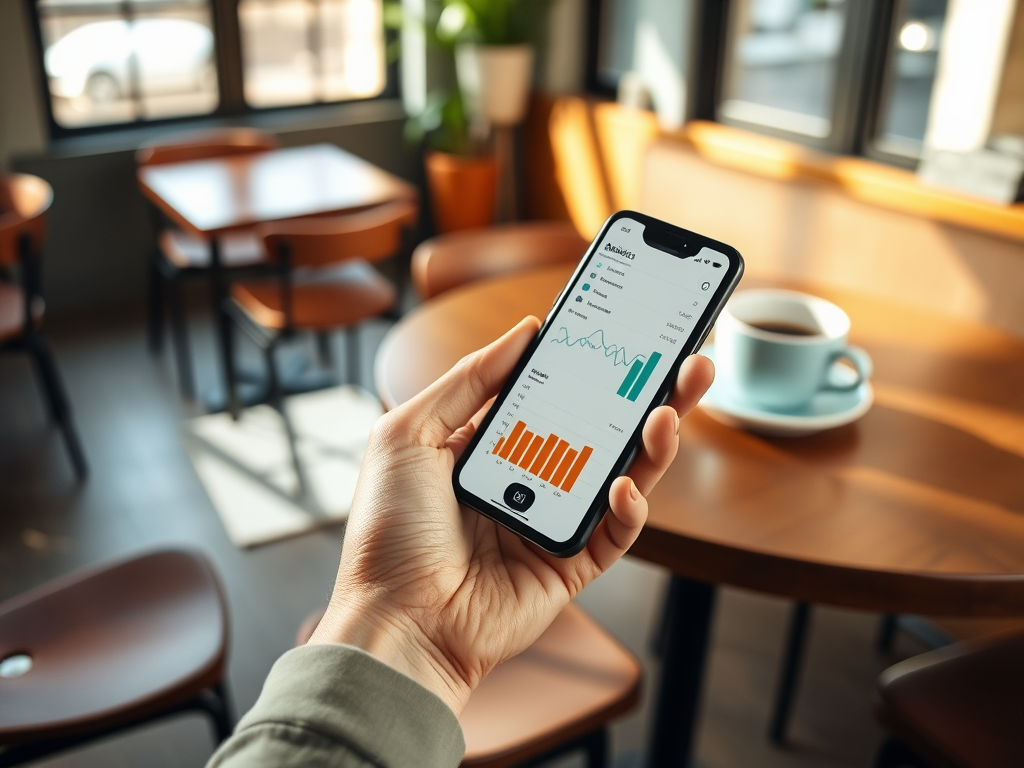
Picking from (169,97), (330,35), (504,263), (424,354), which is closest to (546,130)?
(330,35)

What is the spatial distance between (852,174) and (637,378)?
229 cm

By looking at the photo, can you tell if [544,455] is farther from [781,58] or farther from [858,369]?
[781,58]

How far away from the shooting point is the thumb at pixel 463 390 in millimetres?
854

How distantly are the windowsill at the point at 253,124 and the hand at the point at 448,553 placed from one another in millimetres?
3439

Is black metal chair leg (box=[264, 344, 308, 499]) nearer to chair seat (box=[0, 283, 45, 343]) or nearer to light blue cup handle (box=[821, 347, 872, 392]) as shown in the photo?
chair seat (box=[0, 283, 45, 343])

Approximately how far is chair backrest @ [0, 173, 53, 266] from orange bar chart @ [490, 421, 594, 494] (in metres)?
1.92

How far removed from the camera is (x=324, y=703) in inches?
25.0

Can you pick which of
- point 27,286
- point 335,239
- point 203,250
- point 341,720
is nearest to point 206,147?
point 203,250

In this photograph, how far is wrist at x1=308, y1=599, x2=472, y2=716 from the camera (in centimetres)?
74

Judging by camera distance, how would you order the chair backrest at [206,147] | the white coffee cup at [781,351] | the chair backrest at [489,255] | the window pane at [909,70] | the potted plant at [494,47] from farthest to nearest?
the potted plant at [494,47]
the chair backrest at [206,147]
the window pane at [909,70]
the chair backrest at [489,255]
the white coffee cup at [781,351]

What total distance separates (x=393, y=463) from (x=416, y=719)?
0.78ft

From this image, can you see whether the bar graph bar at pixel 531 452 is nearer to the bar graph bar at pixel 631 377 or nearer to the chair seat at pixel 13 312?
the bar graph bar at pixel 631 377

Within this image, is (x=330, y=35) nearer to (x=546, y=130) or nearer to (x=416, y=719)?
(x=546, y=130)

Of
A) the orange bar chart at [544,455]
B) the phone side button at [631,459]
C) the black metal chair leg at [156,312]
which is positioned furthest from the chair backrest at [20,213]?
the phone side button at [631,459]
